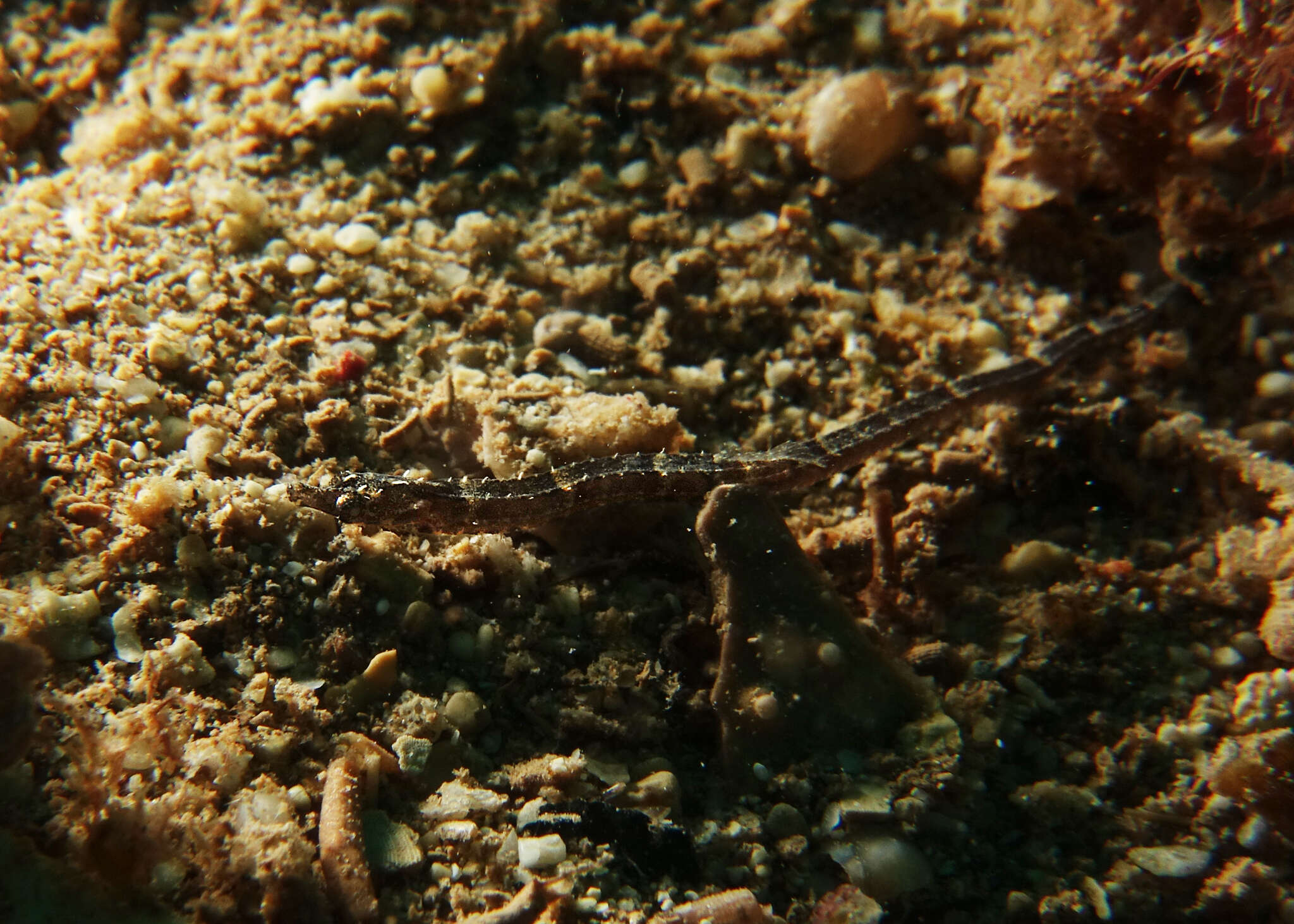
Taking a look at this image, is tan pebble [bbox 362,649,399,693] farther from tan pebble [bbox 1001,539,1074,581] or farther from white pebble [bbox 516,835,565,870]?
tan pebble [bbox 1001,539,1074,581]

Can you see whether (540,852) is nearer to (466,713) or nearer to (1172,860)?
(466,713)

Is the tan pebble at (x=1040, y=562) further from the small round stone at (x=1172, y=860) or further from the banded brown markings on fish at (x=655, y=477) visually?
the small round stone at (x=1172, y=860)

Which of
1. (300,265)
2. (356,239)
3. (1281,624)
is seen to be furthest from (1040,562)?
(300,265)

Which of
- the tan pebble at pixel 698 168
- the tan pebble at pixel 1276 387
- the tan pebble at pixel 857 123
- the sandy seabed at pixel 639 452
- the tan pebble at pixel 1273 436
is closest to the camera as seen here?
the sandy seabed at pixel 639 452

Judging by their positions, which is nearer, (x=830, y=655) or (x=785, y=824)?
(x=785, y=824)

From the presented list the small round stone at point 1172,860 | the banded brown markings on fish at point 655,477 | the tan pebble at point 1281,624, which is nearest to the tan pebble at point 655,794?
the banded brown markings on fish at point 655,477
